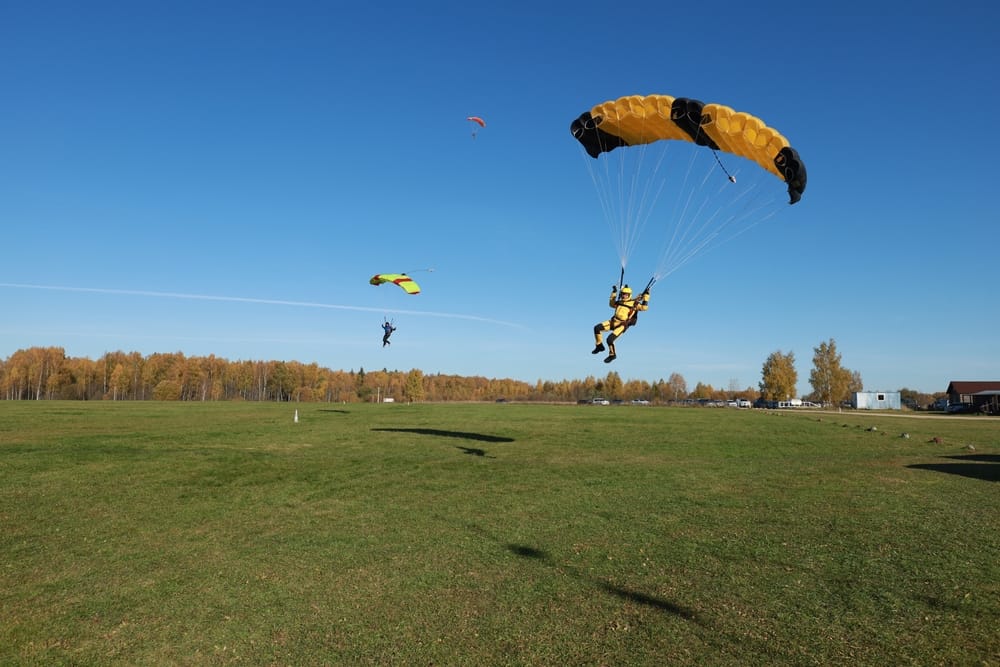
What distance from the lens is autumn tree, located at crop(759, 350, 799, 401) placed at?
3903 inches

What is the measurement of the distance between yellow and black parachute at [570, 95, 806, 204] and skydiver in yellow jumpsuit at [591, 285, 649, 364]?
4.50 metres

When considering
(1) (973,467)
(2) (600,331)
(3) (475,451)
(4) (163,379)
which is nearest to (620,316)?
(2) (600,331)

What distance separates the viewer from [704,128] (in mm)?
15039

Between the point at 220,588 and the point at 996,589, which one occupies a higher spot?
the point at 996,589

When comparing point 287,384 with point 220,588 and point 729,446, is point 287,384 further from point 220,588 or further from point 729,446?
point 220,588

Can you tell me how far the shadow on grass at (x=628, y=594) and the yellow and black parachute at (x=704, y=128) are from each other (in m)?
11.4

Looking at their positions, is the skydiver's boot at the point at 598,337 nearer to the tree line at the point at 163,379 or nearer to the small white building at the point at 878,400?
the small white building at the point at 878,400

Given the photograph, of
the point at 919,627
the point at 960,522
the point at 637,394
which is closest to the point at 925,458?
the point at 960,522

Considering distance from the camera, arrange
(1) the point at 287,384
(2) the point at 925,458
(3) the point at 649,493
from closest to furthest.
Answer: (3) the point at 649,493, (2) the point at 925,458, (1) the point at 287,384

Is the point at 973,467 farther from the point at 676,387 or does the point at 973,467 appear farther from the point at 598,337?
the point at 676,387

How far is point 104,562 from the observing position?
853 cm

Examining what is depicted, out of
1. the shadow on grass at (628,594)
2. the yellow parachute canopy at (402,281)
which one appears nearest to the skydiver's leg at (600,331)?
the shadow on grass at (628,594)

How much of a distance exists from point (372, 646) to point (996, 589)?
7416mm

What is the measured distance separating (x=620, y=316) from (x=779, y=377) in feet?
309
